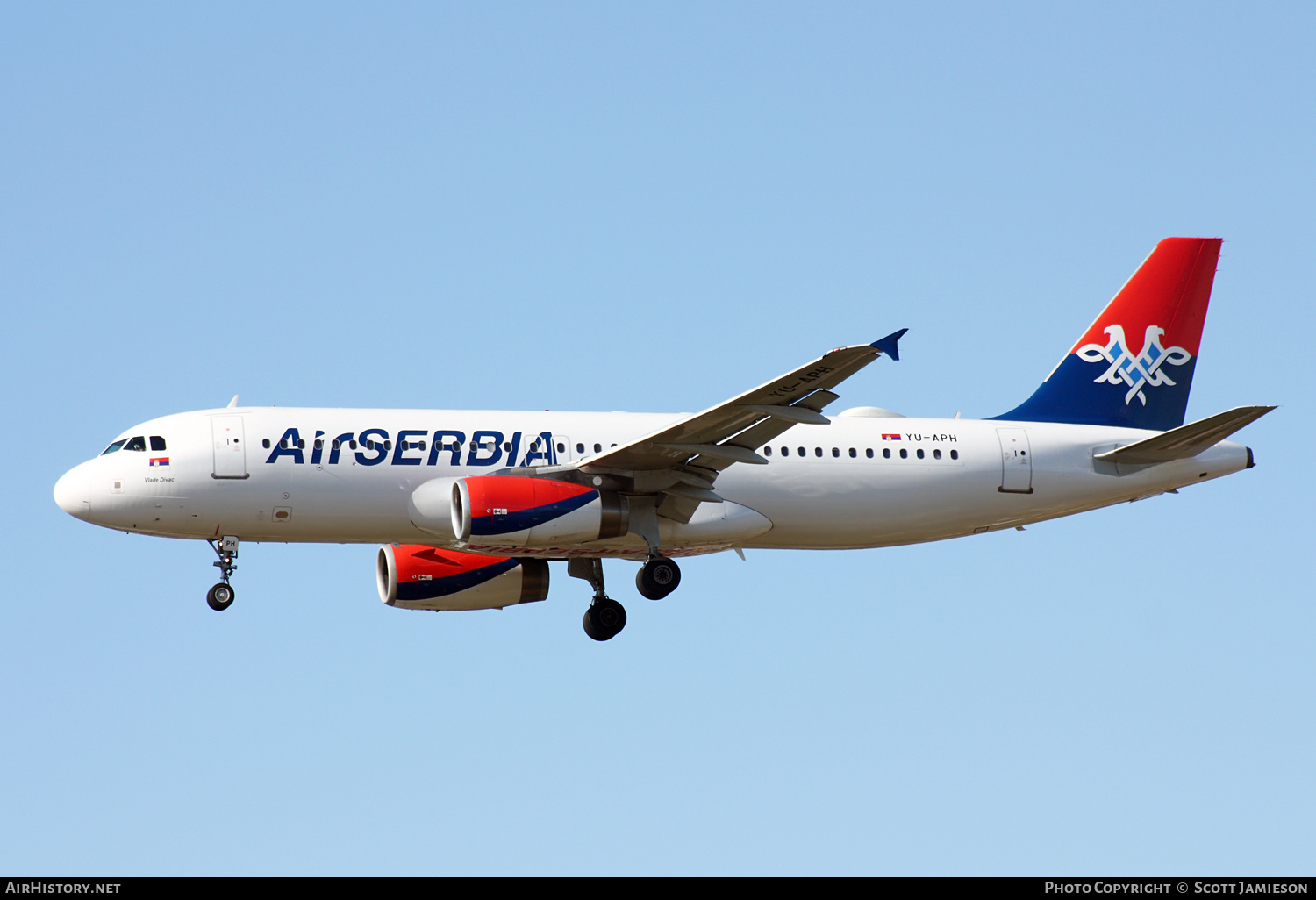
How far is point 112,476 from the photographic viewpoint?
105ft

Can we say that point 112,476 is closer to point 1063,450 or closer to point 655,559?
point 655,559

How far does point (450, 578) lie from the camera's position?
3650cm

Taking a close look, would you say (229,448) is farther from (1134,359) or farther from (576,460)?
(1134,359)

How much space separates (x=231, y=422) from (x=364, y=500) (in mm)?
3068

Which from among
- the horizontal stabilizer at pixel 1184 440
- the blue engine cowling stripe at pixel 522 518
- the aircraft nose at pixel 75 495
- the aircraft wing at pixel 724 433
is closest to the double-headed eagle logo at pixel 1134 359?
the horizontal stabilizer at pixel 1184 440

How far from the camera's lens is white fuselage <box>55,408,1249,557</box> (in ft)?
104

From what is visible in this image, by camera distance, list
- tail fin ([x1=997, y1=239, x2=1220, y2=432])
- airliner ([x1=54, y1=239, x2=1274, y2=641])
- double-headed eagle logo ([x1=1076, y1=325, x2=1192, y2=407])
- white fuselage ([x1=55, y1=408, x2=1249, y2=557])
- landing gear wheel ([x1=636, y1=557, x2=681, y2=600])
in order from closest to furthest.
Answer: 1. airliner ([x1=54, y1=239, x2=1274, y2=641])
2. white fuselage ([x1=55, y1=408, x2=1249, y2=557])
3. landing gear wheel ([x1=636, y1=557, x2=681, y2=600])
4. tail fin ([x1=997, y1=239, x2=1220, y2=432])
5. double-headed eagle logo ([x1=1076, y1=325, x2=1192, y2=407])

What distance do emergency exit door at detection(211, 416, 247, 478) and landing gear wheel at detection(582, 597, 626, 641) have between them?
317 inches

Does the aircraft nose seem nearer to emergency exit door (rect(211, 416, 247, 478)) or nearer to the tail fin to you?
emergency exit door (rect(211, 416, 247, 478))

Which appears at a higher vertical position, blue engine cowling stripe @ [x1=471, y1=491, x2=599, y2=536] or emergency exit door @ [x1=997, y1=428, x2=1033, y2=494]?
emergency exit door @ [x1=997, y1=428, x2=1033, y2=494]

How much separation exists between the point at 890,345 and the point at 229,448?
1319 centimetres

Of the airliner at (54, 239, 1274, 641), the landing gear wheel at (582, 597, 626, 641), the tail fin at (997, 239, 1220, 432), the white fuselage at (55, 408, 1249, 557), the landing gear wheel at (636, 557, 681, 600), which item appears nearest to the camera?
the airliner at (54, 239, 1274, 641)

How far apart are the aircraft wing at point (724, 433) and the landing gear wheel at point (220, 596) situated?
7.12 metres

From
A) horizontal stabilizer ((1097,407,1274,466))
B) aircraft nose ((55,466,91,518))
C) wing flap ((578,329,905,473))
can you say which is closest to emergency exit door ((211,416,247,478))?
aircraft nose ((55,466,91,518))
